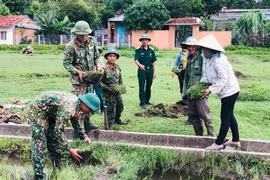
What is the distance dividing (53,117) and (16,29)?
32.0 meters

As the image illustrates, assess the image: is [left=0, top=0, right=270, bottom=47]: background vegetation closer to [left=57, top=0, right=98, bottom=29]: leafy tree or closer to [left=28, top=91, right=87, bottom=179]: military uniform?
[left=57, top=0, right=98, bottom=29]: leafy tree

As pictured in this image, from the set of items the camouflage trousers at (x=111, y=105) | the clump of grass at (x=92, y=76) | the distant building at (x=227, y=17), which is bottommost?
the camouflage trousers at (x=111, y=105)

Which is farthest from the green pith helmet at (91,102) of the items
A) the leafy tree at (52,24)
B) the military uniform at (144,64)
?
the leafy tree at (52,24)

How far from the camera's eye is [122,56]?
23.3 metres

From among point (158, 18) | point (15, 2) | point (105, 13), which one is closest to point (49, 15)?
point (105, 13)

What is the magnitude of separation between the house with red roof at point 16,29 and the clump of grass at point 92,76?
28.6 m

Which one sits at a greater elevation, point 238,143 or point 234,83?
point 234,83

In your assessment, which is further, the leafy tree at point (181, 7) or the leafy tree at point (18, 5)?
the leafy tree at point (18, 5)

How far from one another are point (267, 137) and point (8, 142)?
171 inches

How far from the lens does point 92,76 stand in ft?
19.0

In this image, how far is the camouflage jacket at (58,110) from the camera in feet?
13.1

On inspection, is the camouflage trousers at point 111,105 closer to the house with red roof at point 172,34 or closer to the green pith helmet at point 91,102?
the green pith helmet at point 91,102

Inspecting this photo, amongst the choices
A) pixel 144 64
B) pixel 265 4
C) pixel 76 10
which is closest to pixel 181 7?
pixel 76 10

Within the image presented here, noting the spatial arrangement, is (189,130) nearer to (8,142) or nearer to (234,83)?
(234,83)
